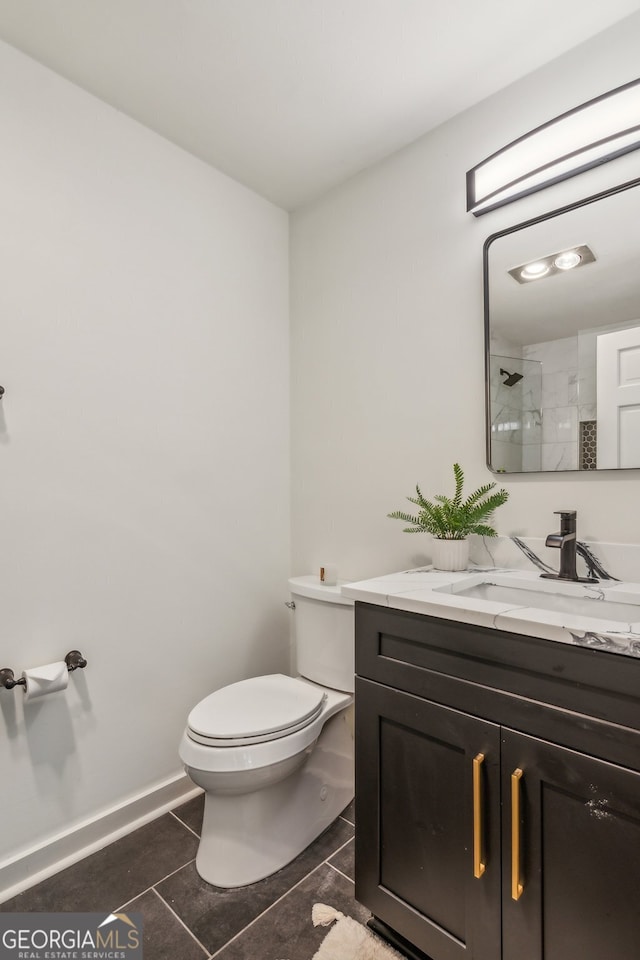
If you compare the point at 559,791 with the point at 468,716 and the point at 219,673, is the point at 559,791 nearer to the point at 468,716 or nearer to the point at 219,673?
the point at 468,716

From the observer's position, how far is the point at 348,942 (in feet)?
3.93

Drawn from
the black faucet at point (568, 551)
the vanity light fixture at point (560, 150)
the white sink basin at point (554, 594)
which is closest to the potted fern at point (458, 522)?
the white sink basin at point (554, 594)

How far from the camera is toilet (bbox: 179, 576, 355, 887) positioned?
4.49ft

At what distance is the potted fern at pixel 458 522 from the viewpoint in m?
1.50

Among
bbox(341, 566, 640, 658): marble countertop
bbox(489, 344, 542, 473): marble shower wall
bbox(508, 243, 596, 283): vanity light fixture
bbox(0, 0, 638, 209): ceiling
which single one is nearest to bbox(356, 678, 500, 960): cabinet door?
bbox(341, 566, 640, 658): marble countertop

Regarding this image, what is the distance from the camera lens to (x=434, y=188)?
68.6 inches

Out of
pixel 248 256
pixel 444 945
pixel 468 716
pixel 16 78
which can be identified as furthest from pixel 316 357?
pixel 444 945

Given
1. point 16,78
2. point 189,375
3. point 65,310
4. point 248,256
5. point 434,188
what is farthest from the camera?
point 248,256

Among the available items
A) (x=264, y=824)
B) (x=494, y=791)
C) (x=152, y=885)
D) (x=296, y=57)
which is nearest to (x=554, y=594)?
(x=494, y=791)

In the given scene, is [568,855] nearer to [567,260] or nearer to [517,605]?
[517,605]

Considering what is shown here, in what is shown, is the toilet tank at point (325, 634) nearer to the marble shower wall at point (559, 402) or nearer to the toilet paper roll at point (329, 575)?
the toilet paper roll at point (329, 575)

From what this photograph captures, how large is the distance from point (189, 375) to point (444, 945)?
1.81 meters

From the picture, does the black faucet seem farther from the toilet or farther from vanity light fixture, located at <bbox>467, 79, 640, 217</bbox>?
vanity light fixture, located at <bbox>467, 79, 640, 217</bbox>

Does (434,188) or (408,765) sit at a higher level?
(434,188)
